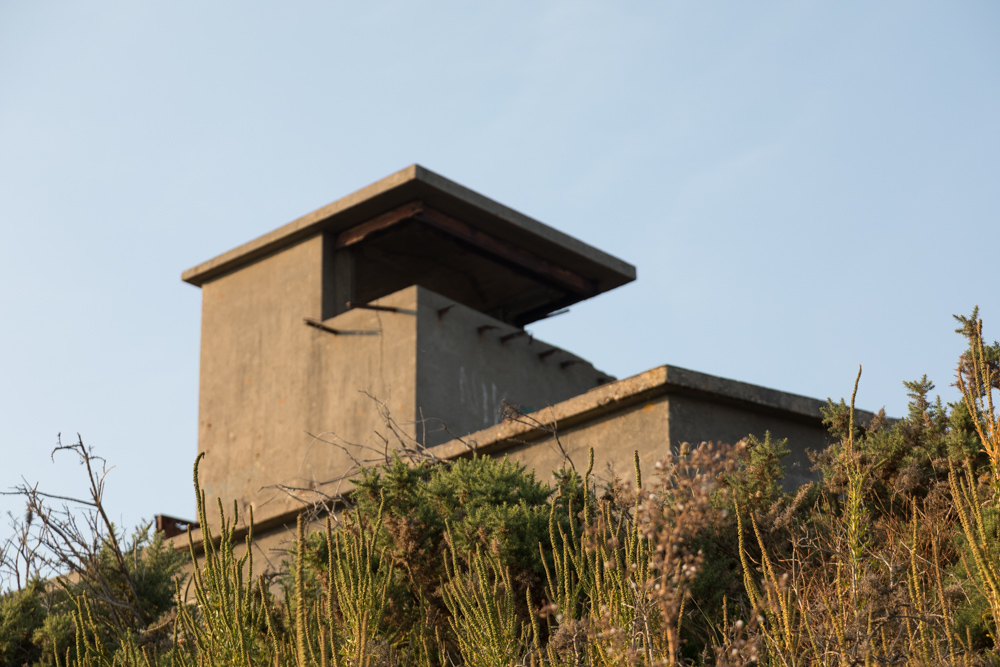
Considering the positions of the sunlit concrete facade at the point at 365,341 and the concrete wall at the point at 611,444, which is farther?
the sunlit concrete facade at the point at 365,341

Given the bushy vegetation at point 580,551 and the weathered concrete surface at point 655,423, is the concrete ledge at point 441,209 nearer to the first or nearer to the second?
the weathered concrete surface at point 655,423

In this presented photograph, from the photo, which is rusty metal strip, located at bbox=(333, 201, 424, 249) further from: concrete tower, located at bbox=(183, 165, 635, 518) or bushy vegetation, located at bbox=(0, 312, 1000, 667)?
bushy vegetation, located at bbox=(0, 312, 1000, 667)

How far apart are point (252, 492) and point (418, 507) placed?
16.2ft

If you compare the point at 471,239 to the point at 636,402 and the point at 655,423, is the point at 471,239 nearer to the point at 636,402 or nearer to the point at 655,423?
the point at 636,402

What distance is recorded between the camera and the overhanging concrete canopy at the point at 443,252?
10.6 m

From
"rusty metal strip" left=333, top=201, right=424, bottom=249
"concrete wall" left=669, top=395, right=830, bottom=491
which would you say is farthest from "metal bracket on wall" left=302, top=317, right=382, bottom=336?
"concrete wall" left=669, top=395, right=830, bottom=491

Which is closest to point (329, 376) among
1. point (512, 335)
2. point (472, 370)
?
point (472, 370)

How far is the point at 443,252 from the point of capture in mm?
11969

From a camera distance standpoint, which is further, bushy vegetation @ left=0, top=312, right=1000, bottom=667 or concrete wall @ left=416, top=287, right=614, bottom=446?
concrete wall @ left=416, top=287, right=614, bottom=446

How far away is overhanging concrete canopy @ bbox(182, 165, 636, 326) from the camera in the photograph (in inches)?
416

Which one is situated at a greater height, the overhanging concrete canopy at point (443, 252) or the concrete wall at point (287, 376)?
the overhanging concrete canopy at point (443, 252)

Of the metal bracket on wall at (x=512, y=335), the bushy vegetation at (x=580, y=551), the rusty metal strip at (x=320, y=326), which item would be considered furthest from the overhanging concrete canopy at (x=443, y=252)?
the bushy vegetation at (x=580, y=551)

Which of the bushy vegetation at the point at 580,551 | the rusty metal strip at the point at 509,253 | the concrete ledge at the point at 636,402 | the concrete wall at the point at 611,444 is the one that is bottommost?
the bushy vegetation at the point at 580,551

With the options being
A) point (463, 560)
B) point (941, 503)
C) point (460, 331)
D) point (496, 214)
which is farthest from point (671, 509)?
point (496, 214)
